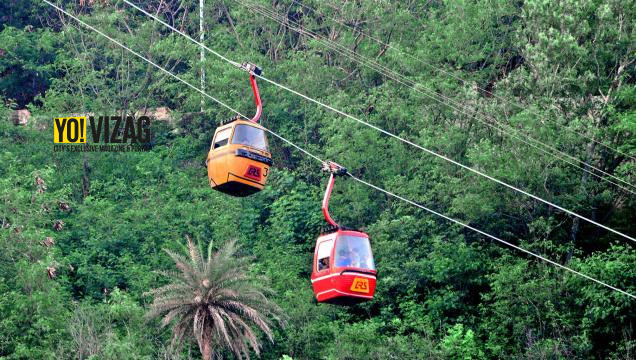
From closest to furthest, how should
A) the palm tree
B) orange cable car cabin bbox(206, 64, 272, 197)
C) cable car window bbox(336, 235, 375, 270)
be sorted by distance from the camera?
orange cable car cabin bbox(206, 64, 272, 197) < cable car window bbox(336, 235, 375, 270) < the palm tree

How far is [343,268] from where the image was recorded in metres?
31.3

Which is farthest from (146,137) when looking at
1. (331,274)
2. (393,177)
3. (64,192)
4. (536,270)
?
(331,274)

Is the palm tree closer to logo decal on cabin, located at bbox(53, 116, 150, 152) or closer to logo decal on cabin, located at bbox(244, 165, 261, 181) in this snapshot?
logo decal on cabin, located at bbox(244, 165, 261, 181)

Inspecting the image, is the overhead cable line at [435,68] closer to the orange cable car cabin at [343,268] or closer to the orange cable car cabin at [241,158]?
the orange cable car cabin at [343,268]

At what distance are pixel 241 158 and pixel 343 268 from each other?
3.80 metres

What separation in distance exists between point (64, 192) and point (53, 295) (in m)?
9.64

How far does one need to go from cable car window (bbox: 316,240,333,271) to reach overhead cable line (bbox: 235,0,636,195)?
13.3 m

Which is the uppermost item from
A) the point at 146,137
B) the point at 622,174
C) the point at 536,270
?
the point at 146,137

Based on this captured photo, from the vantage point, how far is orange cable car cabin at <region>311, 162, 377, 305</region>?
31234 millimetres

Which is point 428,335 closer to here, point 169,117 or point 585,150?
point 585,150

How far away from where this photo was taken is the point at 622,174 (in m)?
43.2

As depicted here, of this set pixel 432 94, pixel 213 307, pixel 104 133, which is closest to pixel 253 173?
pixel 213 307

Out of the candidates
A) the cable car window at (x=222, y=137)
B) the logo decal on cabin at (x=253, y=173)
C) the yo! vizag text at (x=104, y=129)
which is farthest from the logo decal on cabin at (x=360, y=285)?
the yo! vizag text at (x=104, y=129)

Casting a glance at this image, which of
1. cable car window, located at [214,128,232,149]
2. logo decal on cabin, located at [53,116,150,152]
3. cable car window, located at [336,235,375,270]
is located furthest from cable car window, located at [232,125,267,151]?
logo decal on cabin, located at [53,116,150,152]
